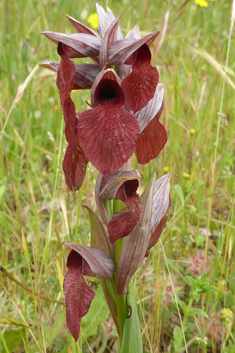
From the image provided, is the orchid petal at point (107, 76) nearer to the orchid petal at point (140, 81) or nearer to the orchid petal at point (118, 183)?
the orchid petal at point (140, 81)

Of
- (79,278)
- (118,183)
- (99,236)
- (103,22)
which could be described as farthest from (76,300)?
(103,22)

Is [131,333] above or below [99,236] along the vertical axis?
below

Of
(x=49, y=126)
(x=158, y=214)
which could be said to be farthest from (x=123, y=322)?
(x=49, y=126)

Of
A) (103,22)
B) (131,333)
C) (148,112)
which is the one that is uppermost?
(103,22)

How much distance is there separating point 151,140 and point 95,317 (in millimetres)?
830

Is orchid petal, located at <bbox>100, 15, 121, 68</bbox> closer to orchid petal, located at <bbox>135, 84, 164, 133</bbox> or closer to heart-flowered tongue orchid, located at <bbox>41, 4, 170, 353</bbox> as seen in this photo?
heart-flowered tongue orchid, located at <bbox>41, 4, 170, 353</bbox>

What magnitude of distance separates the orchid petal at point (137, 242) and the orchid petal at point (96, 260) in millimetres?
42

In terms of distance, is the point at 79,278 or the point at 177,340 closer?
the point at 79,278

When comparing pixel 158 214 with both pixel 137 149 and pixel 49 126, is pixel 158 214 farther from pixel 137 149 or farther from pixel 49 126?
pixel 49 126

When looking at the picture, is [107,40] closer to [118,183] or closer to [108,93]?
[108,93]

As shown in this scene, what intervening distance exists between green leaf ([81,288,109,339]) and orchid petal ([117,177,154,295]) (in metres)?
0.47

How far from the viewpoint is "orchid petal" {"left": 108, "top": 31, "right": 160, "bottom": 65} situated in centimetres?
95

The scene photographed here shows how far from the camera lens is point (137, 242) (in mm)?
1091

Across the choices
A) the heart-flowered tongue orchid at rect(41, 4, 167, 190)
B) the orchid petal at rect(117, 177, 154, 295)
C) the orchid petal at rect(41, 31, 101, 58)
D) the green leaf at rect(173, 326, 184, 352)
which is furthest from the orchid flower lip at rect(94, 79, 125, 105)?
the green leaf at rect(173, 326, 184, 352)
